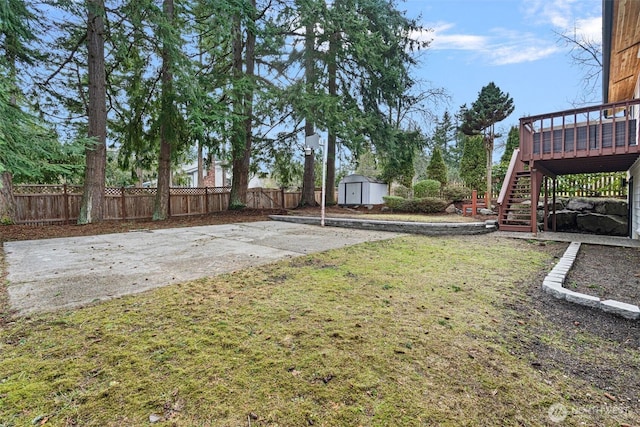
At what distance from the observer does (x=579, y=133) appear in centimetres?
640

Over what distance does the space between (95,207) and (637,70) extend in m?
14.6

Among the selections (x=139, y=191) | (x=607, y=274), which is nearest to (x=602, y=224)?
(x=607, y=274)

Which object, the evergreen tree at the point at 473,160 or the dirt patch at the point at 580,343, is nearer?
the dirt patch at the point at 580,343

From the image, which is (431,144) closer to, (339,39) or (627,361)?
(339,39)

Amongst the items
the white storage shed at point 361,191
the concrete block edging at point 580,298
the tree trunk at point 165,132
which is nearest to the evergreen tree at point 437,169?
the white storage shed at point 361,191

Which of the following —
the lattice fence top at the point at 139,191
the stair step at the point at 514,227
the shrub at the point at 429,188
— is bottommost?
the stair step at the point at 514,227

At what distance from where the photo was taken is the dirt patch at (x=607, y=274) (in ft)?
10.5

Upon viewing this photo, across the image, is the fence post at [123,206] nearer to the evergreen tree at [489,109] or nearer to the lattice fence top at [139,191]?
the lattice fence top at [139,191]

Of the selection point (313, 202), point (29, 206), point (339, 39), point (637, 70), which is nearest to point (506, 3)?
point (637, 70)

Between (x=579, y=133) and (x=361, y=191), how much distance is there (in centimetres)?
995

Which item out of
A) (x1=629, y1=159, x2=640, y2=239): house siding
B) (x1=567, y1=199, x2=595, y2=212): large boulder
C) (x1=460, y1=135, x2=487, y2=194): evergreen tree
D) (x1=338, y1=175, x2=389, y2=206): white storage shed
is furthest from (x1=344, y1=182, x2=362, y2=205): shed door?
(x1=629, y1=159, x2=640, y2=239): house siding

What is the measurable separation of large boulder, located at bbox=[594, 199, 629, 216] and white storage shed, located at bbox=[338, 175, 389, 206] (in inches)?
340

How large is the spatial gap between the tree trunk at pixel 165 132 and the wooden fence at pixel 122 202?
95cm

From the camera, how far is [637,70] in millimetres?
7164
